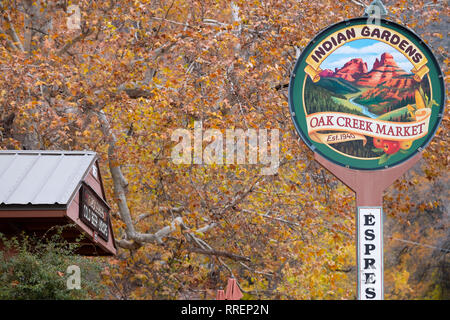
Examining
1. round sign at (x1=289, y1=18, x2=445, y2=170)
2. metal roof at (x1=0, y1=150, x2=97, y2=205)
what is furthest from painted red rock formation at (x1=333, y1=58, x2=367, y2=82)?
metal roof at (x1=0, y1=150, x2=97, y2=205)

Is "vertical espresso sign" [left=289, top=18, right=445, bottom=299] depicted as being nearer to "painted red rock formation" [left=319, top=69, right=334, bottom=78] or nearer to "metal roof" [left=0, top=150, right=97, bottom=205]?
"painted red rock formation" [left=319, top=69, right=334, bottom=78]

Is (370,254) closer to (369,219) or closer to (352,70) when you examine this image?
(369,219)

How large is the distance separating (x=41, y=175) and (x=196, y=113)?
709 cm

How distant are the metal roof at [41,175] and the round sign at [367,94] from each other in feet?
10.3

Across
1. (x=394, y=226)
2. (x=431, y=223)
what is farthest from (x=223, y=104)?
(x=394, y=226)

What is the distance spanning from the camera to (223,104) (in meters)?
16.5

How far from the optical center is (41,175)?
9633 mm

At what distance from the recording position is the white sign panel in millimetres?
7652

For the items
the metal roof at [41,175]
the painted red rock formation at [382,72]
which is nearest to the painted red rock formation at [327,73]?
the painted red rock formation at [382,72]

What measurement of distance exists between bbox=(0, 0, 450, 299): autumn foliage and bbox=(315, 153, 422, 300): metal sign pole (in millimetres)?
7567

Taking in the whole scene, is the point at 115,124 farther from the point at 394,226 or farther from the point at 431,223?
the point at 394,226

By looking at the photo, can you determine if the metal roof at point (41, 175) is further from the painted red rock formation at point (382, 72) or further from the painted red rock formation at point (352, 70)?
the painted red rock formation at point (382, 72)

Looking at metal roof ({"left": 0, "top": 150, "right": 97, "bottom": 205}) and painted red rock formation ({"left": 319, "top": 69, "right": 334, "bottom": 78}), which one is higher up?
painted red rock formation ({"left": 319, "top": 69, "right": 334, "bottom": 78})
